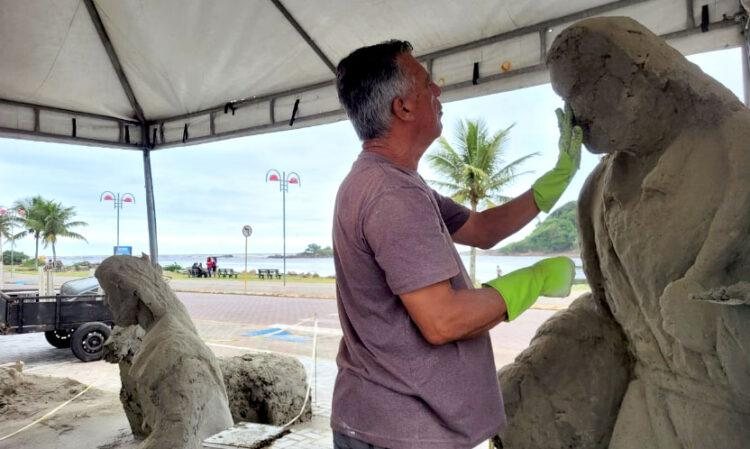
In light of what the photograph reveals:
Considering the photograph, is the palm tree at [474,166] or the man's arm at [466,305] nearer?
the man's arm at [466,305]

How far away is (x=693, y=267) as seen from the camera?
1181 millimetres

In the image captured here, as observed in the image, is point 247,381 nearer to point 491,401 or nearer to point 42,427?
point 42,427

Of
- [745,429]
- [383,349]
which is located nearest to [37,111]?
[383,349]

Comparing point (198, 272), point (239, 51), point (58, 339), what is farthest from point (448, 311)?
point (198, 272)

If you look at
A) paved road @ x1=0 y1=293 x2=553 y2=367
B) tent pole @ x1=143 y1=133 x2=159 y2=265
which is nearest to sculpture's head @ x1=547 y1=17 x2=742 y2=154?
tent pole @ x1=143 y1=133 x2=159 y2=265

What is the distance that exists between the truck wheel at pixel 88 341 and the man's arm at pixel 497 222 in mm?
7789

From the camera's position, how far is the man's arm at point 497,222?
174cm

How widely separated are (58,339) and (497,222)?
9.30m

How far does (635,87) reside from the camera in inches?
50.4

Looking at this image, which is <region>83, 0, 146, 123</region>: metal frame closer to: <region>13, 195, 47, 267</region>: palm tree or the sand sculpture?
the sand sculpture

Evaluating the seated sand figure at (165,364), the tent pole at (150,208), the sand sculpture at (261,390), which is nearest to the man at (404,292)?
the seated sand figure at (165,364)

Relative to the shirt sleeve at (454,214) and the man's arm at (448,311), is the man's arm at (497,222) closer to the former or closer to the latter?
Answer: the shirt sleeve at (454,214)

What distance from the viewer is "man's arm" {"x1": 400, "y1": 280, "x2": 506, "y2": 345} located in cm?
116

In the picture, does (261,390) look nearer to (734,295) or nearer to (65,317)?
(734,295)
